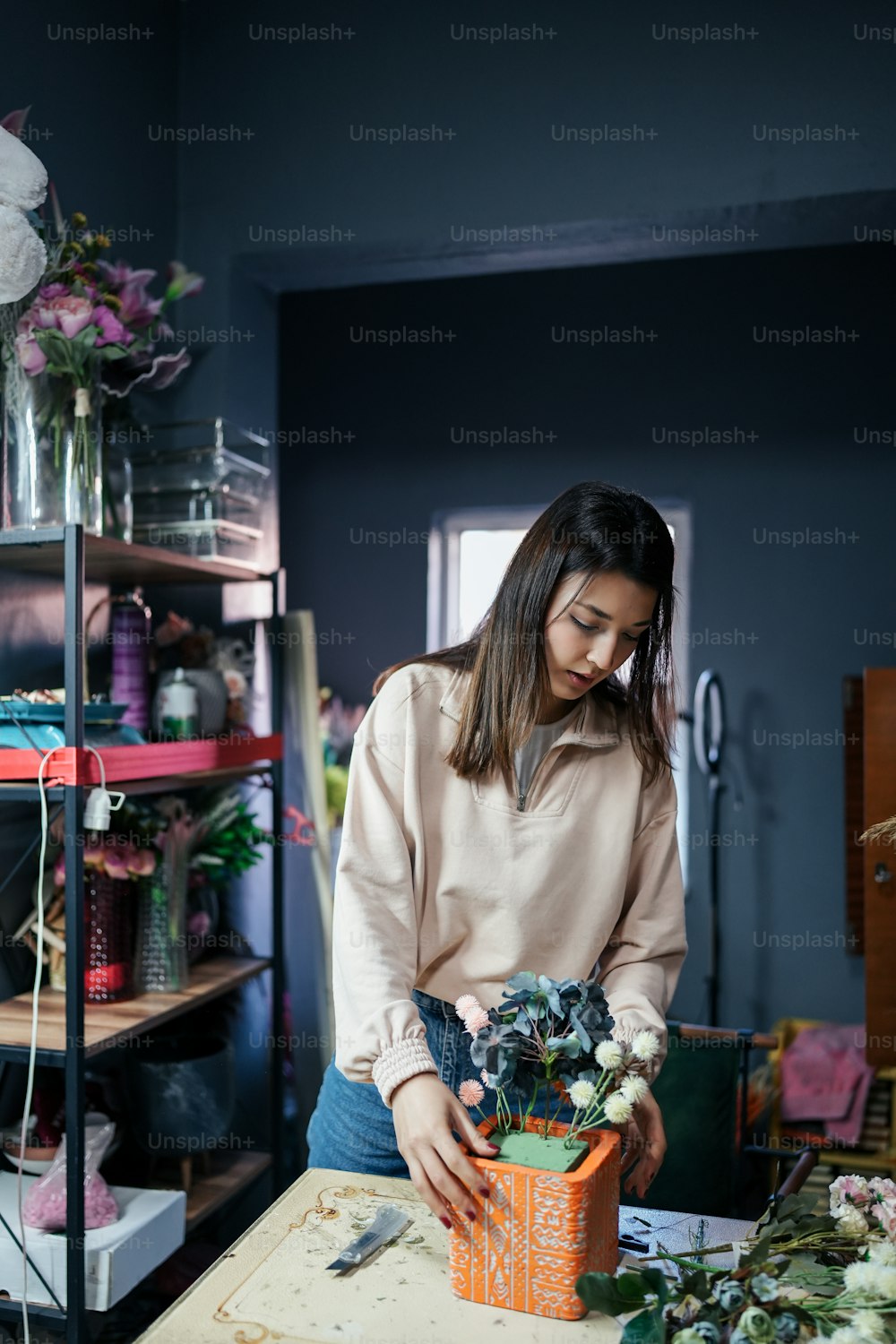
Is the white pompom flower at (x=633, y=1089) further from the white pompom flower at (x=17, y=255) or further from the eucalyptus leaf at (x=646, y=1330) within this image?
the white pompom flower at (x=17, y=255)

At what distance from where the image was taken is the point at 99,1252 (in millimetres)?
1849

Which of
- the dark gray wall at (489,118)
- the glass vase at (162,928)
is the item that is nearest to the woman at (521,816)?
the glass vase at (162,928)

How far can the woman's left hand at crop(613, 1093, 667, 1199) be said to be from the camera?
1.26 metres

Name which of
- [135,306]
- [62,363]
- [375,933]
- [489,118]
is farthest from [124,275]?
[375,933]

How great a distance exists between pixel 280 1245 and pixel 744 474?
3313 millimetres

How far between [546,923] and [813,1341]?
0.59 meters

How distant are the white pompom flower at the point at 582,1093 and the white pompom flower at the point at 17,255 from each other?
1433mm

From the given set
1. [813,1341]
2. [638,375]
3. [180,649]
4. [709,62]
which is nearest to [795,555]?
[638,375]

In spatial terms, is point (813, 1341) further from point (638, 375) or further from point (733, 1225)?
point (638, 375)

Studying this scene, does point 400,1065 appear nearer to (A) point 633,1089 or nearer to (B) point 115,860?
(A) point 633,1089

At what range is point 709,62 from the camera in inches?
93.3

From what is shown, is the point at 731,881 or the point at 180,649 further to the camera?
the point at 731,881

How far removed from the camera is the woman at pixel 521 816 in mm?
1377

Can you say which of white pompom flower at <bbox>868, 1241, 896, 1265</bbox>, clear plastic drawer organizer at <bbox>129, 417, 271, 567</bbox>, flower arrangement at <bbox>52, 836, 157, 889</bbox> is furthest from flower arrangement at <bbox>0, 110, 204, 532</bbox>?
white pompom flower at <bbox>868, 1241, 896, 1265</bbox>
